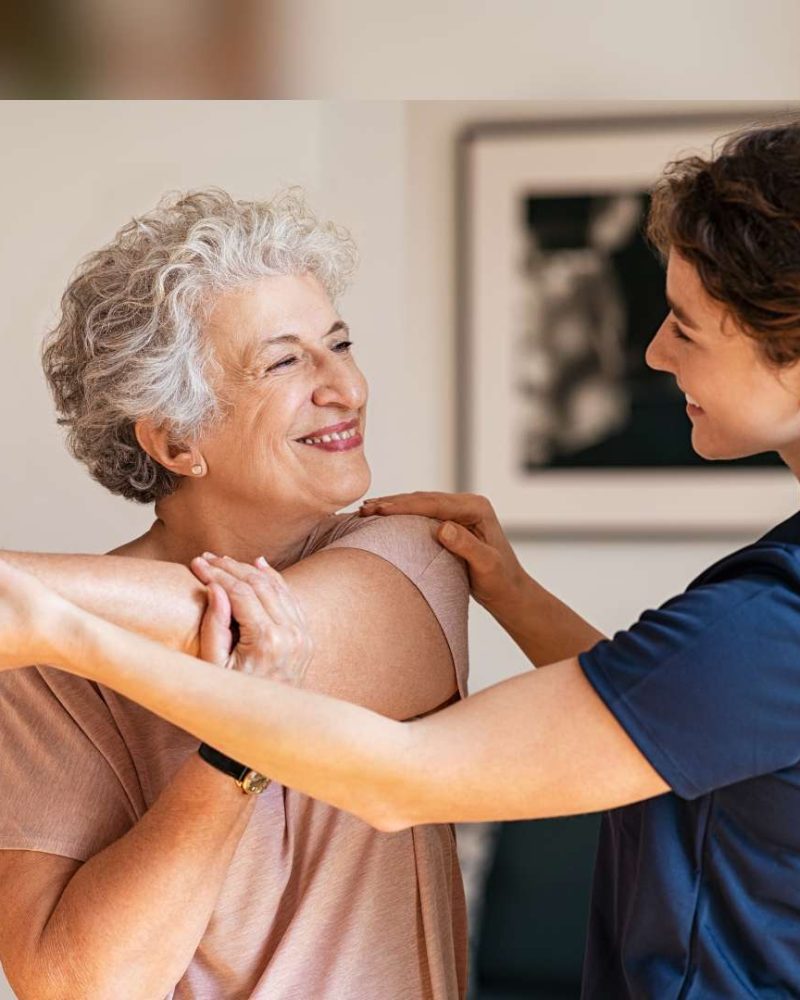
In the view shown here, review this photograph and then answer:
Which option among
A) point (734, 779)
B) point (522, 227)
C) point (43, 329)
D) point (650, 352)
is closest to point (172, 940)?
point (734, 779)

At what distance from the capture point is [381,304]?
10.5 feet

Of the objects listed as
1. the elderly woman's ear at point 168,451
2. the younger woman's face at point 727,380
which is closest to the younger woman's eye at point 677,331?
the younger woman's face at point 727,380

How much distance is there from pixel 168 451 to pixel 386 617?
41 cm

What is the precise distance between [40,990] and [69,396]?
0.76 meters

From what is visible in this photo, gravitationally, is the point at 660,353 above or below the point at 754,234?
below

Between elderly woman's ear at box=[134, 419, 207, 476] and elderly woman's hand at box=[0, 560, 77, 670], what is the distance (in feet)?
1.70

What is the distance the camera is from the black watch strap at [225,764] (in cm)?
140

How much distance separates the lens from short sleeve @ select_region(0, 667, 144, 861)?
1.51 m

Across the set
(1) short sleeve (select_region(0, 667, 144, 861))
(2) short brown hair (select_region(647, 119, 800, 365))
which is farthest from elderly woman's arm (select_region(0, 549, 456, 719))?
(2) short brown hair (select_region(647, 119, 800, 365))

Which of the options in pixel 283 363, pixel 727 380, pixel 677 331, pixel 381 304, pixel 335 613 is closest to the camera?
pixel 727 380

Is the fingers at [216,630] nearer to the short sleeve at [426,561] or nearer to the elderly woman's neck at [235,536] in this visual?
the short sleeve at [426,561]

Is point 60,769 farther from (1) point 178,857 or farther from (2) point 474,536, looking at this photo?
(2) point 474,536

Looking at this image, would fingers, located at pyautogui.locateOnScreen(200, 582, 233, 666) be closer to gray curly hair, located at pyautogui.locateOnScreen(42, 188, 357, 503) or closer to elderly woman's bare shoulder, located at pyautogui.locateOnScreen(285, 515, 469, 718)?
elderly woman's bare shoulder, located at pyautogui.locateOnScreen(285, 515, 469, 718)

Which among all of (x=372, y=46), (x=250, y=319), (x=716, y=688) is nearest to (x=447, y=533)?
(x=250, y=319)
